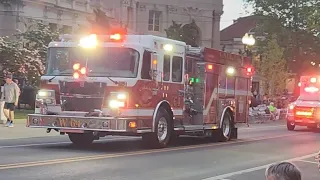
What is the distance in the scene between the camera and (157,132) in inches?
594

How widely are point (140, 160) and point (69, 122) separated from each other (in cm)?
220

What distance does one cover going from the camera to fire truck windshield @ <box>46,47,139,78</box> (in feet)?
46.6

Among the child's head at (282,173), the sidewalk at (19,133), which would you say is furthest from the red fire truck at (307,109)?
the child's head at (282,173)

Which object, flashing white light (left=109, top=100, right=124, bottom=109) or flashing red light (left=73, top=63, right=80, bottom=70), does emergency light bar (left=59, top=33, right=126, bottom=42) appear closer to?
flashing red light (left=73, top=63, right=80, bottom=70)

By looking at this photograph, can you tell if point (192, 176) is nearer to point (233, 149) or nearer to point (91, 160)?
point (91, 160)

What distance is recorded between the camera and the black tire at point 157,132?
49.4ft

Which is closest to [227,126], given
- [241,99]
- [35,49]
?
[241,99]

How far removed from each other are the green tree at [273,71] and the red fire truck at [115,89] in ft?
108

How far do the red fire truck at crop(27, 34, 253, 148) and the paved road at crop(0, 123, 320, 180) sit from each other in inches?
23.9

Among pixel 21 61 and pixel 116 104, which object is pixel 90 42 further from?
pixel 21 61

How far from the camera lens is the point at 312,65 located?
59.9m

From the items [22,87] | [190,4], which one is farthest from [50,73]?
[190,4]

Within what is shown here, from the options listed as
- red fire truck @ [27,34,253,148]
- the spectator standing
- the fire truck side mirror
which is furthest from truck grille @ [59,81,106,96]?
the spectator standing

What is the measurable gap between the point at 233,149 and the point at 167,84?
2.77 meters
